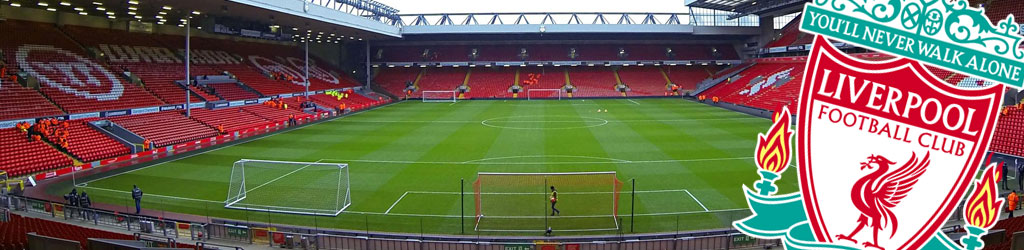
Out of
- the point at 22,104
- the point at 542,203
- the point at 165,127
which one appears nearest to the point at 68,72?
the point at 22,104

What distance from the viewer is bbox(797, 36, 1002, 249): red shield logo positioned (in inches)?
260

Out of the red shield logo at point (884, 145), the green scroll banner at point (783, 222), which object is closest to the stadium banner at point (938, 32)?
the red shield logo at point (884, 145)

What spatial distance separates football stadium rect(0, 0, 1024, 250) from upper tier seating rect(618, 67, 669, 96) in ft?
1.57

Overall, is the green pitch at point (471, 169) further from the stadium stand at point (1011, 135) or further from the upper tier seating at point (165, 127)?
the stadium stand at point (1011, 135)

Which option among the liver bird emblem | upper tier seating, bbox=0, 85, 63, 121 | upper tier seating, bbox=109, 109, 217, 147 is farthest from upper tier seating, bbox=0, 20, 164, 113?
the liver bird emblem

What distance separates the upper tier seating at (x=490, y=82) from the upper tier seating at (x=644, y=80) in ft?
46.3

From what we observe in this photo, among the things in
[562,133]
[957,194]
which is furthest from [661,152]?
[957,194]

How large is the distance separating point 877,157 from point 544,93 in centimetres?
6085

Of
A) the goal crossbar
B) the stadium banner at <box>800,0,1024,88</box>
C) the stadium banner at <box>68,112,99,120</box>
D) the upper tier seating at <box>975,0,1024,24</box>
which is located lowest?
the stadium banner at <box>68,112,99,120</box>

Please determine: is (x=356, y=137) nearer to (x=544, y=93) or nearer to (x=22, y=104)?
(x=22, y=104)

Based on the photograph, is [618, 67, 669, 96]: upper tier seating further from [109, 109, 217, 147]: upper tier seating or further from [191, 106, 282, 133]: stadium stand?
[109, 109, 217, 147]: upper tier seating

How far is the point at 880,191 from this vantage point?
6.88 metres

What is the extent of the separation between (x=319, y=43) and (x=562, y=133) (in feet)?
143

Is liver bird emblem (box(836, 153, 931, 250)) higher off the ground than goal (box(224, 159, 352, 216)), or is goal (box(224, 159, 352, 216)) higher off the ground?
liver bird emblem (box(836, 153, 931, 250))
